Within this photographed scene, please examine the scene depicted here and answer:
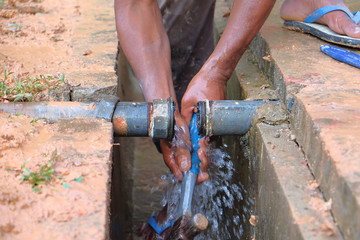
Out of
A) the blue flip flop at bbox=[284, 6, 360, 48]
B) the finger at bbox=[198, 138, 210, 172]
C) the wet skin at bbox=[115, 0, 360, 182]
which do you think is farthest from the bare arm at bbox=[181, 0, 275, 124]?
the blue flip flop at bbox=[284, 6, 360, 48]

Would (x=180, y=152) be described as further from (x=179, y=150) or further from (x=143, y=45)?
(x=143, y=45)

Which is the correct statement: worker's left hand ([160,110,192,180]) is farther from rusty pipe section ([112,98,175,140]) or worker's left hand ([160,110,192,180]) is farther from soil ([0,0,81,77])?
soil ([0,0,81,77])

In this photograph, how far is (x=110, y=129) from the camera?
1.83m

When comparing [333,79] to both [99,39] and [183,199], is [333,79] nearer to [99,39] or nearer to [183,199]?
[183,199]

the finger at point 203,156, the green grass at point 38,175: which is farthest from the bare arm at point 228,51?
the green grass at point 38,175

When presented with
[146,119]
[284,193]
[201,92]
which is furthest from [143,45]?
[284,193]

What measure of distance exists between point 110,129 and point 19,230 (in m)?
0.64

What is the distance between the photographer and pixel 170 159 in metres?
2.10

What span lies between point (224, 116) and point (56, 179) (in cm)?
83

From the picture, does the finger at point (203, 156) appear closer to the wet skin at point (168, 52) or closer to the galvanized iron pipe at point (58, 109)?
the wet skin at point (168, 52)

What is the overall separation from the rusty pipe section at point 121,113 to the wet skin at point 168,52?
0.15m

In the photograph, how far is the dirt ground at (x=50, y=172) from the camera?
130cm

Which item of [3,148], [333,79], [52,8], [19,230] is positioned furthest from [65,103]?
[52,8]

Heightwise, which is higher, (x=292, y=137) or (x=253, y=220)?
(x=292, y=137)
